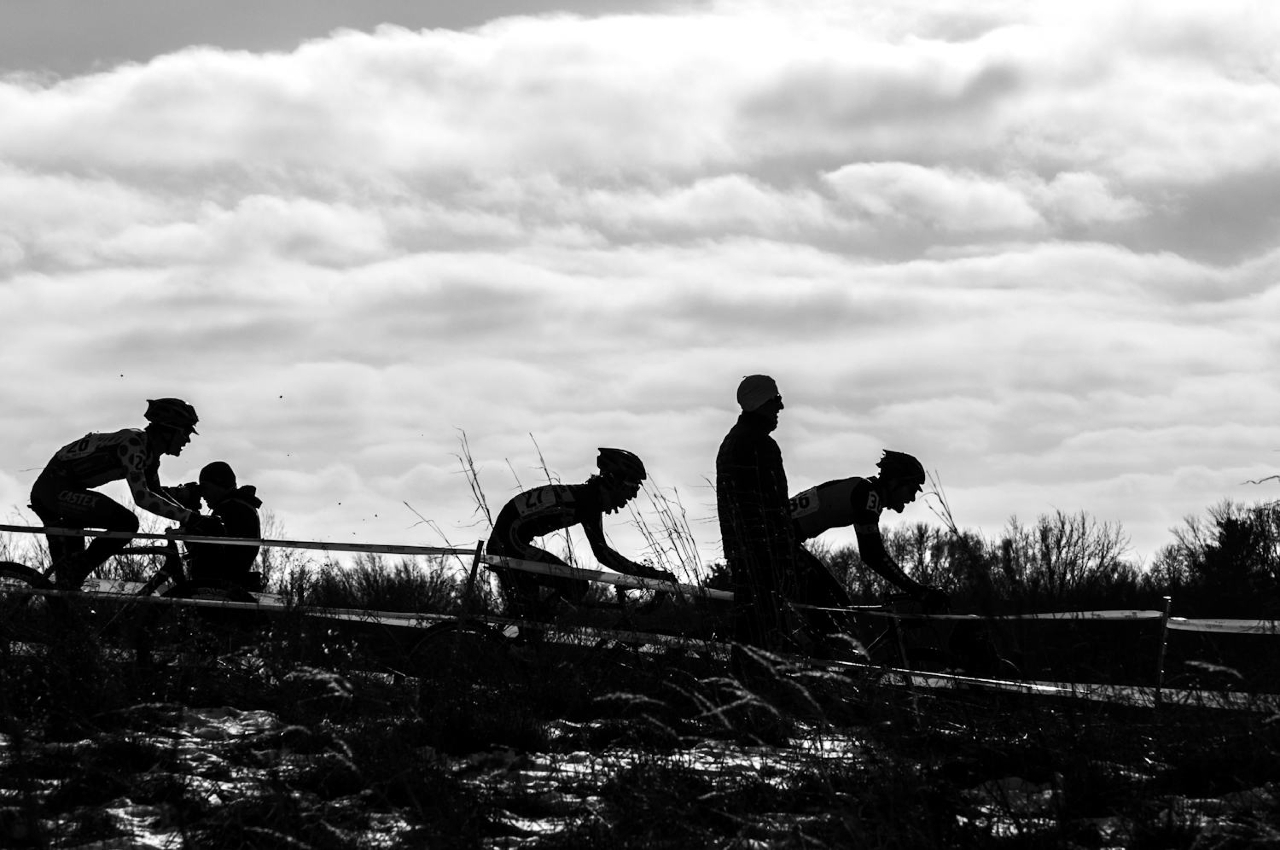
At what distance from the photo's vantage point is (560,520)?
31.4 feet

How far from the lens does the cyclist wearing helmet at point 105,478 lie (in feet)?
34.6

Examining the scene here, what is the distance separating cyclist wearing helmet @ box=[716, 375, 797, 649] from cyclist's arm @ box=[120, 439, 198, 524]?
372 centimetres

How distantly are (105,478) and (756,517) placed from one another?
497 cm

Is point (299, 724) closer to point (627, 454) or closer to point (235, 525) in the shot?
point (627, 454)

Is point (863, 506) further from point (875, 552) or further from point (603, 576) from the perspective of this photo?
point (603, 576)

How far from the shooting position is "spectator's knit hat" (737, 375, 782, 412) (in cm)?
899

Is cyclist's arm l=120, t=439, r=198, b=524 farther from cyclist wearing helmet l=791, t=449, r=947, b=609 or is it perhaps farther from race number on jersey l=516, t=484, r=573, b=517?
cyclist wearing helmet l=791, t=449, r=947, b=609

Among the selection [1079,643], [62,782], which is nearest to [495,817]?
[62,782]

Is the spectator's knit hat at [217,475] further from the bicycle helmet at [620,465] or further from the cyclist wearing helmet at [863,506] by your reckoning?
the cyclist wearing helmet at [863,506]

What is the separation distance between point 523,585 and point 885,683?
2.73 meters

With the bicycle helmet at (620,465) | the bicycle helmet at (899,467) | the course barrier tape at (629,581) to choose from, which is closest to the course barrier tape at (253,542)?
the course barrier tape at (629,581)

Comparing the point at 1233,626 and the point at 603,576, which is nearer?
the point at 1233,626

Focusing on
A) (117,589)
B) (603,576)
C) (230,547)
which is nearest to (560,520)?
(603,576)

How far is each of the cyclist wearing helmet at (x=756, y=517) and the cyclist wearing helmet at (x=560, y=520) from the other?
0.61m
